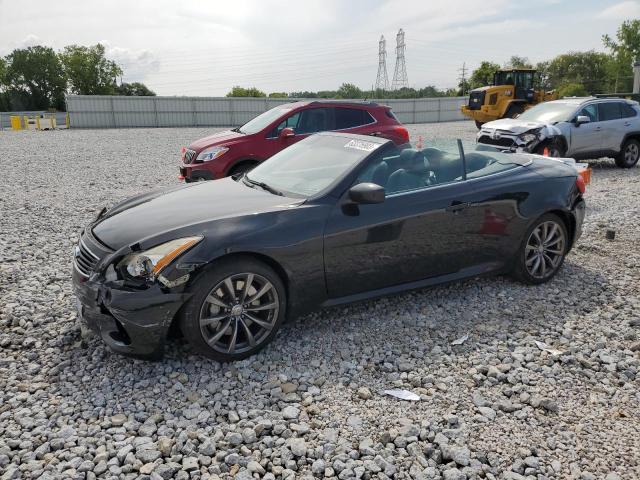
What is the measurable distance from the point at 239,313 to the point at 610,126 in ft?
39.0

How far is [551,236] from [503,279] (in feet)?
1.98

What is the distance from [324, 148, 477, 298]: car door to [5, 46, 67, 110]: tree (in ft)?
285

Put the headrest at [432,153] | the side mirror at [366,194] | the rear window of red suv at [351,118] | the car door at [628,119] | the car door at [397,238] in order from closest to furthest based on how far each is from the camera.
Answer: the side mirror at [366,194] < the car door at [397,238] < the headrest at [432,153] < the rear window of red suv at [351,118] < the car door at [628,119]

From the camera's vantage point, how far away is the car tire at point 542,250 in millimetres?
5066

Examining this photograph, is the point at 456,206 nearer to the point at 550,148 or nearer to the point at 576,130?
Result: the point at 550,148

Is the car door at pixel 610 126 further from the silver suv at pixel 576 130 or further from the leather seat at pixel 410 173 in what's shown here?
the leather seat at pixel 410 173

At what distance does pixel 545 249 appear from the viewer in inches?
205

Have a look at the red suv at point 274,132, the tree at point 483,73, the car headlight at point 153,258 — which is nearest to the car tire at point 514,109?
the red suv at point 274,132

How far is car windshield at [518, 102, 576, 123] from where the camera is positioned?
12.1 metres

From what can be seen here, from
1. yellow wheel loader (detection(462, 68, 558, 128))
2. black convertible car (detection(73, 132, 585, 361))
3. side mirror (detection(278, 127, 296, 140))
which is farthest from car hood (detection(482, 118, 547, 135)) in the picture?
yellow wheel loader (detection(462, 68, 558, 128))

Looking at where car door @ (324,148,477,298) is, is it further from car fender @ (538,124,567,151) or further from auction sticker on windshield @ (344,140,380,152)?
car fender @ (538,124,567,151)

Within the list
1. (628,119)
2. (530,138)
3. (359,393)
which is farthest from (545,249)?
(628,119)

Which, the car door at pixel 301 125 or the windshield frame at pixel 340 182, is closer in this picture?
the windshield frame at pixel 340 182

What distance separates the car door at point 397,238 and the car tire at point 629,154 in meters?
10.2
